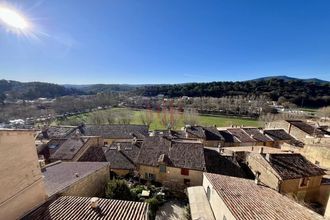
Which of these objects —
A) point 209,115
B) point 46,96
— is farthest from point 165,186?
point 46,96

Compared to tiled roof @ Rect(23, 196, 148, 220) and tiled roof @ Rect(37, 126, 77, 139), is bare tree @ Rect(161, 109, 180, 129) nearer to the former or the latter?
tiled roof @ Rect(37, 126, 77, 139)

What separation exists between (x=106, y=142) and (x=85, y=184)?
31.7 metres

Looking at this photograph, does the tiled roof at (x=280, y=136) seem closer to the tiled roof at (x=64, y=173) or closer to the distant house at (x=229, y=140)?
the distant house at (x=229, y=140)

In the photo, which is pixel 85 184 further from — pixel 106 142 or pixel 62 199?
pixel 106 142

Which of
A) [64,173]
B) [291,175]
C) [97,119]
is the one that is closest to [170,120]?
[97,119]

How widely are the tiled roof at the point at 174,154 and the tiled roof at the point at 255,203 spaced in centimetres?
675

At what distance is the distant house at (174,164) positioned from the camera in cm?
2391

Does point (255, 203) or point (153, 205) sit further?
point (153, 205)

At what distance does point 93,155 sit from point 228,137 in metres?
29.2

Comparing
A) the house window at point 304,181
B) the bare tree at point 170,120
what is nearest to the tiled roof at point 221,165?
the house window at point 304,181

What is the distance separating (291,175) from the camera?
783 inches

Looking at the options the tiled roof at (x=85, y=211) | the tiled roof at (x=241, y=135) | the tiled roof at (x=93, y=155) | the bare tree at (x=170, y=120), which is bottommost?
the bare tree at (x=170, y=120)

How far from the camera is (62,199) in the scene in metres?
12.6

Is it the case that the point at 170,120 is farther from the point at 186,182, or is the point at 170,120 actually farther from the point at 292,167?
the point at 292,167
